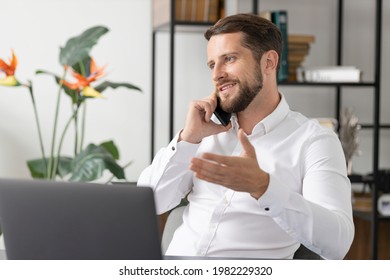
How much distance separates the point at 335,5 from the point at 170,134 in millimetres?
916

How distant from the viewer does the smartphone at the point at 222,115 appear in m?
1.52

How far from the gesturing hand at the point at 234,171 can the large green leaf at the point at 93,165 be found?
1.24 m

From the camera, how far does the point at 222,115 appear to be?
1.53 m

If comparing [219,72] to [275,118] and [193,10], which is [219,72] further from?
[193,10]

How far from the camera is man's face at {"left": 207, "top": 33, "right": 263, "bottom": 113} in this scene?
1.52 meters

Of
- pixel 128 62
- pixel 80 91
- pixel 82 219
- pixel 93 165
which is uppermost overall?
pixel 128 62

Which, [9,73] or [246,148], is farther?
[9,73]

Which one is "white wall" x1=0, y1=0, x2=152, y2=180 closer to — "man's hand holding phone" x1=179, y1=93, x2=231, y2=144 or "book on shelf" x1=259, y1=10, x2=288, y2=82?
"book on shelf" x1=259, y1=10, x2=288, y2=82

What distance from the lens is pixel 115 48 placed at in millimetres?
2883

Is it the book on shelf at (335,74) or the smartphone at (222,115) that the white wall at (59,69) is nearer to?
the book on shelf at (335,74)

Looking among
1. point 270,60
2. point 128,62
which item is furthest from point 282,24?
point 270,60

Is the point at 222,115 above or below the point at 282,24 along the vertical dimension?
below

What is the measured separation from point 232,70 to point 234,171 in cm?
50
